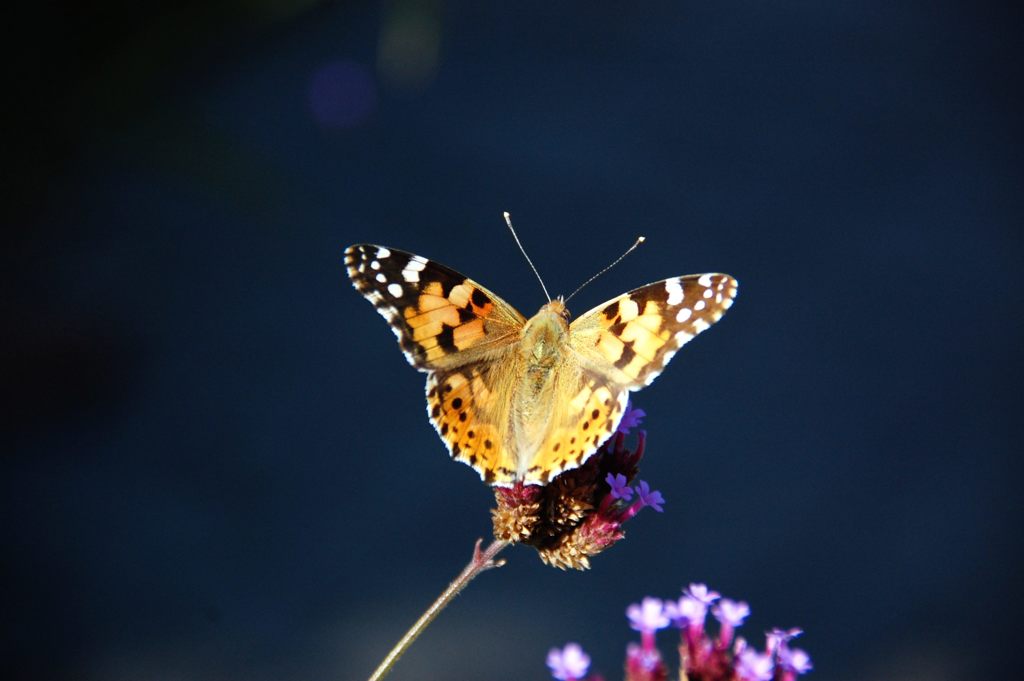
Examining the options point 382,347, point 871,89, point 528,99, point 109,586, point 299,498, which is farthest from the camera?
point 871,89

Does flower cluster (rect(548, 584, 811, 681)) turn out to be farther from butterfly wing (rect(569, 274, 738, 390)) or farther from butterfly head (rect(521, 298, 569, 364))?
butterfly head (rect(521, 298, 569, 364))

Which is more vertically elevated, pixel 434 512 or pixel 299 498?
pixel 299 498

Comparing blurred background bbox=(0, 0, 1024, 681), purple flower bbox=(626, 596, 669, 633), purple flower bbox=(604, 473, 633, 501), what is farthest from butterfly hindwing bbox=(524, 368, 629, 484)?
blurred background bbox=(0, 0, 1024, 681)

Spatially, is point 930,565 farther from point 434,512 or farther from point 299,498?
point 299,498

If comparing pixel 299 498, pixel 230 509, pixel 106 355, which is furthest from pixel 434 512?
pixel 106 355

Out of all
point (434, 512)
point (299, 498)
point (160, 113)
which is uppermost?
point (160, 113)

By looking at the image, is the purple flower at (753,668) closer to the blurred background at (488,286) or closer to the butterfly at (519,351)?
the butterfly at (519,351)

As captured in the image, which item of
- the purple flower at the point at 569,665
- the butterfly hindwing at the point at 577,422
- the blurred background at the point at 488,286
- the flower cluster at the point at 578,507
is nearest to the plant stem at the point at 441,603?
the flower cluster at the point at 578,507
